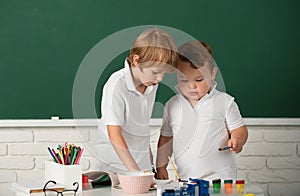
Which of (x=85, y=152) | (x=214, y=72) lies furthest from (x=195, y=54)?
(x=85, y=152)

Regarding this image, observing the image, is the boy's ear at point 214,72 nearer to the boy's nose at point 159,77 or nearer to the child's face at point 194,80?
the child's face at point 194,80

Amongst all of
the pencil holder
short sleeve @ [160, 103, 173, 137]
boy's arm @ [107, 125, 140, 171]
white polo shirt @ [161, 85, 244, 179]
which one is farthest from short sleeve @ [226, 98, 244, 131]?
the pencil holder

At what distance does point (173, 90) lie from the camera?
2168mm

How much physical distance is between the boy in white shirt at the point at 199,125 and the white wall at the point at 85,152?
0.84m

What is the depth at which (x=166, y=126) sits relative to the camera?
236 centimetres

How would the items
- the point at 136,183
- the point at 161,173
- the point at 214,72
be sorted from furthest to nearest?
the point at 161,173 < the point at 214,72 < the point at 136,183

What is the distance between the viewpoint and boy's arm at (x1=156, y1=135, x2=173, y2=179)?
2260mm

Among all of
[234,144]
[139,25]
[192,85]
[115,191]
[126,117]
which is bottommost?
[115,191]

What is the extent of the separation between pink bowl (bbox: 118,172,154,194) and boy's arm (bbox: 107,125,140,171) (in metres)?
0.10

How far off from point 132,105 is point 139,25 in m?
1.26

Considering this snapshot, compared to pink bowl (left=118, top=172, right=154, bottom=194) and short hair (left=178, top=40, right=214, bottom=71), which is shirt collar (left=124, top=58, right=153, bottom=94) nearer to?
short hair (left=178, top=40, right=214, bottom=71)

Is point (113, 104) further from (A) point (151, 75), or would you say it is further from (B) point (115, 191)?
(B) point (115, 191)

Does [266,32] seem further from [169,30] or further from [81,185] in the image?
[81,185]

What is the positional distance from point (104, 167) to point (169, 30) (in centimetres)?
56
